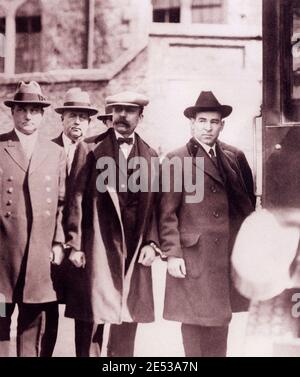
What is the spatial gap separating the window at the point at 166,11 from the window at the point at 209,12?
6.3 inches

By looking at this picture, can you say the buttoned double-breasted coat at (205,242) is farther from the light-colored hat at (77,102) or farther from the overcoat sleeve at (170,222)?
the light-colored hat at (77,102)

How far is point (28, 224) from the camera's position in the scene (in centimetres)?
445

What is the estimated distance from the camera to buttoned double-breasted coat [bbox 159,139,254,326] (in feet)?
14.5

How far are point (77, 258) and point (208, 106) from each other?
1612 mm

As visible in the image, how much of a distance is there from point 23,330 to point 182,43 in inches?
106

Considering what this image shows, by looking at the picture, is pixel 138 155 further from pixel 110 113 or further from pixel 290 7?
pixel 290 7

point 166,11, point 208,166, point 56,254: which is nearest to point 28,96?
point 56,254

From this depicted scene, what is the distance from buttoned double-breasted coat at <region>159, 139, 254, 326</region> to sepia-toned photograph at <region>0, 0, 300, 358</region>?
0.04 feet

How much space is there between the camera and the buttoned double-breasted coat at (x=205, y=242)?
4418 millimetres

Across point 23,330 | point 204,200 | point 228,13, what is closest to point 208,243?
point 204,200

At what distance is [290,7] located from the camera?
4.65 m

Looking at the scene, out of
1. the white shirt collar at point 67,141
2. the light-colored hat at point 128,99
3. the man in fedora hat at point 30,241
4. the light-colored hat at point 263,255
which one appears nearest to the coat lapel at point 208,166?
the light-colored hat at point 263,255

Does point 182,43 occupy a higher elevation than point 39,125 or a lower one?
higher

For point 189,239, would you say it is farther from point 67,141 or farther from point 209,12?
point 209,12
